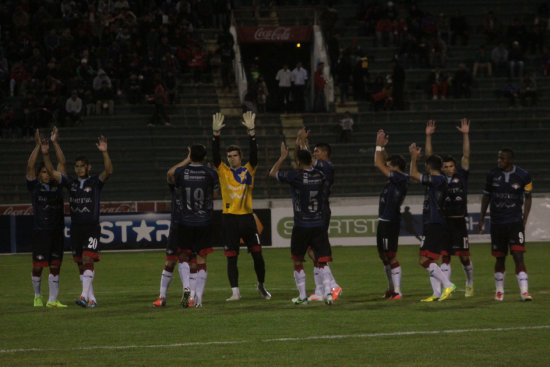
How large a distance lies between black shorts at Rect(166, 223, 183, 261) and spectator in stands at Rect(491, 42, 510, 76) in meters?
26.1

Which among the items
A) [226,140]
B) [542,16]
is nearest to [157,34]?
[226,140]

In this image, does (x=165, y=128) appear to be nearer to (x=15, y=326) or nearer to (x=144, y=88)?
(x=144, y=88)

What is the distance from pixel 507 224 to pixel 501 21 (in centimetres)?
2859

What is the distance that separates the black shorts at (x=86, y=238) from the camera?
13883 millimetres

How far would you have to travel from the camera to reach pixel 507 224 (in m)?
13.9

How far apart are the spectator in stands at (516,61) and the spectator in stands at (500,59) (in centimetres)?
35

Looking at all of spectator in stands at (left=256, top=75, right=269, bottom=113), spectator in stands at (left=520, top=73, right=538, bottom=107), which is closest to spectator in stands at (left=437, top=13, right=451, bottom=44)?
spectator in stands at (left=520, top=73, right=538, bottom=107)

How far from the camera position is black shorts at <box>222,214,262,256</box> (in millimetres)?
14484

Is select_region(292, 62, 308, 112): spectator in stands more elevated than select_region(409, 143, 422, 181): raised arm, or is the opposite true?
select_region(292, 62, 308, 112): spectator in stands

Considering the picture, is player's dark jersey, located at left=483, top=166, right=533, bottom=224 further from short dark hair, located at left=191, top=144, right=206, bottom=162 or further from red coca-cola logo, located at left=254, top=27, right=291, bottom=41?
red coca-cola logo, located at left=254, top=27, right=291, bottom=41

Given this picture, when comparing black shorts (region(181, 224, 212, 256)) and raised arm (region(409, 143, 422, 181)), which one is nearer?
raised arm (region(409, 143, 422, 181))

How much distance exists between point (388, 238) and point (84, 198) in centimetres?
476

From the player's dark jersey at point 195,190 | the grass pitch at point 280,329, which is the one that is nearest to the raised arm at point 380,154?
the grass pitch at point 280,329

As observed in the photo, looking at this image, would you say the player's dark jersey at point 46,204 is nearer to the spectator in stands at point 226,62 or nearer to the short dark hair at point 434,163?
the short dark hair at point 434,163
